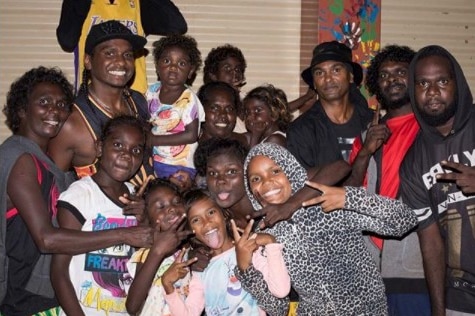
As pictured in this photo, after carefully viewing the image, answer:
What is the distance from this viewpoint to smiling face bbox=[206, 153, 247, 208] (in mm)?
4281

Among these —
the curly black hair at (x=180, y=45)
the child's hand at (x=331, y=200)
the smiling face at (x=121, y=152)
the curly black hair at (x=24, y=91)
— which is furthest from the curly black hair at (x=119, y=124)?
the curly black hair at (x=180, y=45)

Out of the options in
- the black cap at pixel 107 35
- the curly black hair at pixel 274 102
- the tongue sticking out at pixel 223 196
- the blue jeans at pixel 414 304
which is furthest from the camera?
the curly black hair at pixel 274 102

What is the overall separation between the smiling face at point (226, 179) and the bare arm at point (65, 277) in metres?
0.97

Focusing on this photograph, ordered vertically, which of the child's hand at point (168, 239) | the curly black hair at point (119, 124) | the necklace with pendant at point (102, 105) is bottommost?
the child's hand at point (168, 239)

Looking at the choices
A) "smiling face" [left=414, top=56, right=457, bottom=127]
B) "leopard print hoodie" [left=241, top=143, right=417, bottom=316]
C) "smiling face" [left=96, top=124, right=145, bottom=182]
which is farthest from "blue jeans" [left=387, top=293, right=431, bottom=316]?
"smiling face" [left=96, top=124, right=145, bottom=182]

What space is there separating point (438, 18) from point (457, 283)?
4804 mm

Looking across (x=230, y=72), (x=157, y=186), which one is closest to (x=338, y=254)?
(x=157, y=186)

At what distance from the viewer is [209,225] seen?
404 centimetres

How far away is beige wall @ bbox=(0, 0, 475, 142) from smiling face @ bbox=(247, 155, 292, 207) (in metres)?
3.99

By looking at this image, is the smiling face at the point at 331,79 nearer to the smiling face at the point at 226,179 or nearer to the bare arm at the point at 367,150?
the bare arm at the point at 367,150

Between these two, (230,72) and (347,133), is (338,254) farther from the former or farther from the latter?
(230,72)

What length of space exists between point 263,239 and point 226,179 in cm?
89

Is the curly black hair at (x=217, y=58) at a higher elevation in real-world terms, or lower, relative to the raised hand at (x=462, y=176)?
higher

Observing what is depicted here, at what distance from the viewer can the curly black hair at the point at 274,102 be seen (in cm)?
560
